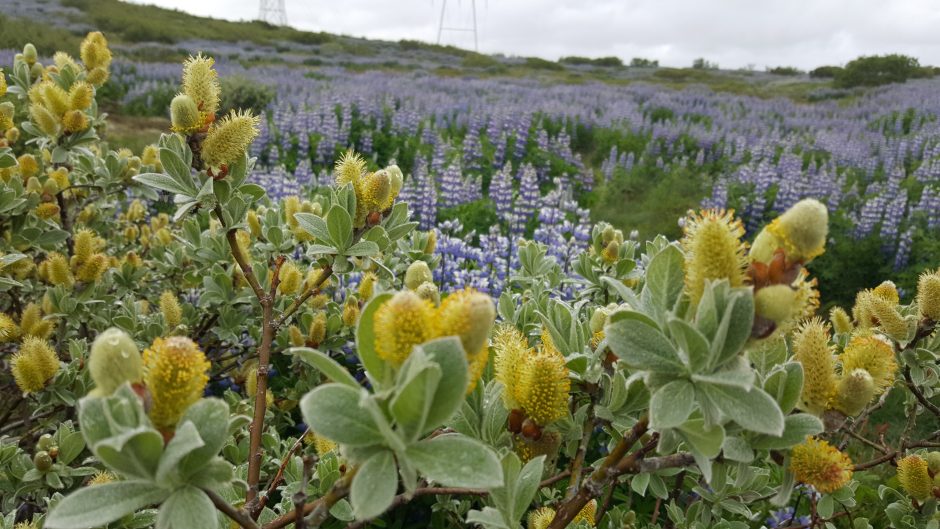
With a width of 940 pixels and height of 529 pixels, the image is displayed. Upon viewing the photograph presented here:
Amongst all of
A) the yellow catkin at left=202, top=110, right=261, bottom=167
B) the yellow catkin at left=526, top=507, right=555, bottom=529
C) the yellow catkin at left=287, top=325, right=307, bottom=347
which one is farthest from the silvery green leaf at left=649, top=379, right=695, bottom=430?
A: the yellow catkin at left=287, top=325, right=307, bottom=347

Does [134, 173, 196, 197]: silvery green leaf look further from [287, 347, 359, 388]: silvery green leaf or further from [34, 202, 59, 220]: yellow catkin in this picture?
[34, 202, 59, 220]: yellow catkin

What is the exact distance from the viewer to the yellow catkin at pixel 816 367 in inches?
29.1

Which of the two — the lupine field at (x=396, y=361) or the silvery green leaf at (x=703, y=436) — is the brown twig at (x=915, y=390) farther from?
the silvery green leaf at (x=703, y=436)

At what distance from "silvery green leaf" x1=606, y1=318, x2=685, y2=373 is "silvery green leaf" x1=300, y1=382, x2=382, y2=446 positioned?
261mm

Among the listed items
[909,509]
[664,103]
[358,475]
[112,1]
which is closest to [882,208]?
[909,509]

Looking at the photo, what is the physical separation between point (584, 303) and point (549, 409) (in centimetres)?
92

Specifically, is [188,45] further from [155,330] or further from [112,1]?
[155,330]

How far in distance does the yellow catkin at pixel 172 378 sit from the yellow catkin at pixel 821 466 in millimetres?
683

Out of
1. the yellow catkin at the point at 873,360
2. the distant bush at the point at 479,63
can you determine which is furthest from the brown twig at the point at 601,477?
the distant bush at the point at 479,63

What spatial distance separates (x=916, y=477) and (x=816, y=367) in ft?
2.51

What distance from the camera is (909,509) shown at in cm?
138

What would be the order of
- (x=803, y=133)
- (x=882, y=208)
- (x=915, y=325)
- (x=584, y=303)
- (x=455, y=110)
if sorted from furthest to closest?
(x=803, y=133), (x=455, y=110), (x=882, y=208), (x=584, y=303), (x=915, y=325)

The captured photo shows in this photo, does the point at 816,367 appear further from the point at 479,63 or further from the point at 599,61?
the point at 599,61

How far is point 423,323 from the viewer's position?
0.57 m
